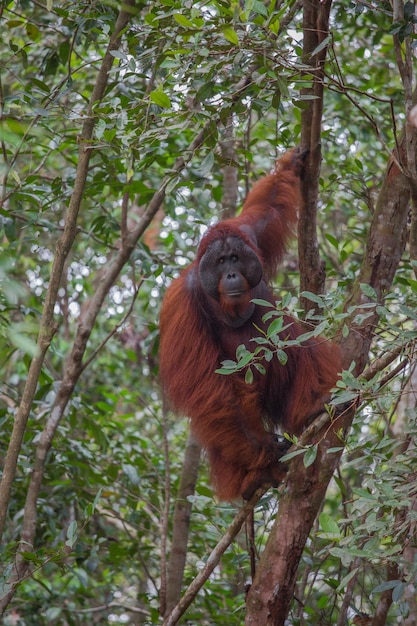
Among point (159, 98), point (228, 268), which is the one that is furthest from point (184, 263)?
point (159, 98)

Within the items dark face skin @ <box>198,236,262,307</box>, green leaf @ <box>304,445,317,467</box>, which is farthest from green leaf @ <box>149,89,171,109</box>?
green leaf @ <box>304,445,317,467</box>

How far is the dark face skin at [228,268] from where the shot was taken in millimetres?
3764

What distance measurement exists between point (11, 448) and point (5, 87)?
4209mm

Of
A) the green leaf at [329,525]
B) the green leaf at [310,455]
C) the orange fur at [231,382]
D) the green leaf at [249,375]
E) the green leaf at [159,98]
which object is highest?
the green leaf at [159,98]

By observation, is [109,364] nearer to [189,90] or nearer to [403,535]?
[189,90]

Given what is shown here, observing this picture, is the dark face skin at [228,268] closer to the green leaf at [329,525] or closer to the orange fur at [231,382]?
the orange fur at [231,382]

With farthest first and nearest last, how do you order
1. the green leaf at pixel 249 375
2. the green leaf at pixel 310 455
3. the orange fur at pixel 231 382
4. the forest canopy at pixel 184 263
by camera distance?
the orange fur at pixel 231 382
the green leaf at pixel 249 375
the forest canopy at pixel 184 263
the green leaf at pixel 310 455

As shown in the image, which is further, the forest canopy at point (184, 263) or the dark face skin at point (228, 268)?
the dark face skin at point (228, 268)

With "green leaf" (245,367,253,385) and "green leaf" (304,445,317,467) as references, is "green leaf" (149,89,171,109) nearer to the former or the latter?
"green leaf" (245,367,253,385)

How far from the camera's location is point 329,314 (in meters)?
2.80

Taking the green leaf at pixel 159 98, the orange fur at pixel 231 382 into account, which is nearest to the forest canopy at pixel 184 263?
the green leaf at pixel 159 98

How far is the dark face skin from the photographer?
3764mm

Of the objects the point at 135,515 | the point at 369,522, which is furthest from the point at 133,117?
the point at 135,515

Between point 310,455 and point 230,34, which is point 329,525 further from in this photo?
point 230,34
